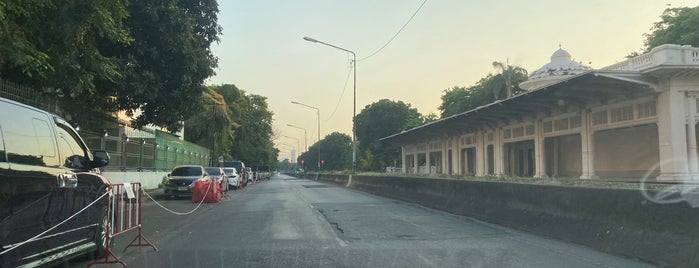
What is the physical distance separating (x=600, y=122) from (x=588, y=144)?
159 cm

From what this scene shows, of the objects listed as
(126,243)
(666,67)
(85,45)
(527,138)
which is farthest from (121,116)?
(666,67)

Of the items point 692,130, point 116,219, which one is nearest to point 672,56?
point 692,130

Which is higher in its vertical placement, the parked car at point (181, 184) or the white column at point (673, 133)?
the white column at point (673, 133)

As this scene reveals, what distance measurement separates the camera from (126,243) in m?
10.6

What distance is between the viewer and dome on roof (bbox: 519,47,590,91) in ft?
135

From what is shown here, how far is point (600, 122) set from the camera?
26969 millimetres

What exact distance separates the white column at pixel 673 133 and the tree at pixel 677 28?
61.5 feet

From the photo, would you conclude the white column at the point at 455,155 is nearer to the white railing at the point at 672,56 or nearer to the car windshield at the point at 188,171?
the white railing at the point at 672,56

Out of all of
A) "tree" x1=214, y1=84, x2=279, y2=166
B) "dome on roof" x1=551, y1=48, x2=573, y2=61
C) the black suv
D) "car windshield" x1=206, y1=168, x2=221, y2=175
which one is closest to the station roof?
"dome on roof" x1=551, y1=48, x2=573, y2=61

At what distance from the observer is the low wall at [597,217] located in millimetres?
7879

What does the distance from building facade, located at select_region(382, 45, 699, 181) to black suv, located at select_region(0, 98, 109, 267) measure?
20.0m

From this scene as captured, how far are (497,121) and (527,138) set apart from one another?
341 centimetres

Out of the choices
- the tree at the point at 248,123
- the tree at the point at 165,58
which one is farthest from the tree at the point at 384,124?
the tree at the point at 165,58

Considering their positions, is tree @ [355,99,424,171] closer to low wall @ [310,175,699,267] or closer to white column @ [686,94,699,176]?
white column @ [686,94,699,176]
